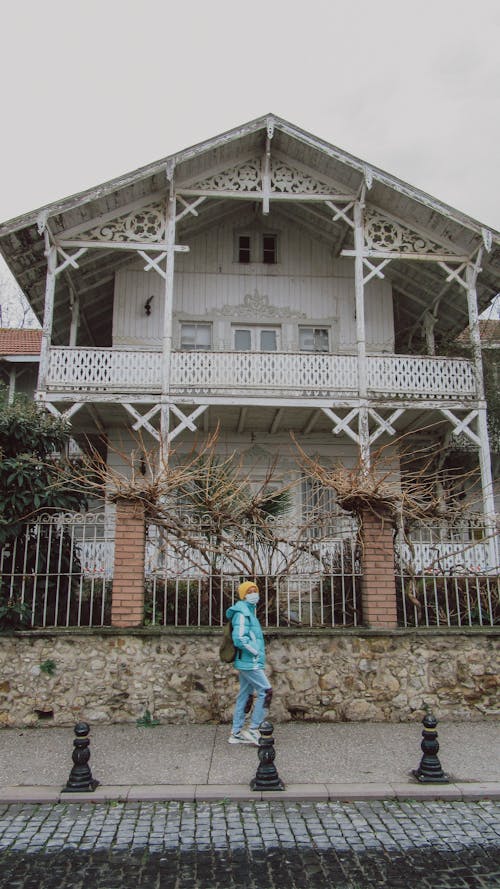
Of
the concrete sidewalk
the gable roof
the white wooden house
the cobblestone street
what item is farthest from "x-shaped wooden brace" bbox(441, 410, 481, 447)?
the cobblestone street

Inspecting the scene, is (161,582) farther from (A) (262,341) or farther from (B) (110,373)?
(A) (262,341)

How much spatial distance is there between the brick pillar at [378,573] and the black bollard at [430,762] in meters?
2.11

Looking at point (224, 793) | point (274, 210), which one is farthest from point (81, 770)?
point (274, 210)

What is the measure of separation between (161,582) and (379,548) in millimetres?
2810

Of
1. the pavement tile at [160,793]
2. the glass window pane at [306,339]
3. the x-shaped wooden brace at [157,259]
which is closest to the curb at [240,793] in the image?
the pavement tile at [160,793]

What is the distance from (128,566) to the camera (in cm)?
775

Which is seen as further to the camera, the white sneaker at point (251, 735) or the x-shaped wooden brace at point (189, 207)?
the x-shaped wooden brace at point (189, 207)

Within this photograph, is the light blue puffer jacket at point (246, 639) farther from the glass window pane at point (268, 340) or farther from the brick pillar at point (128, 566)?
the glass window pane at point (268, 340)

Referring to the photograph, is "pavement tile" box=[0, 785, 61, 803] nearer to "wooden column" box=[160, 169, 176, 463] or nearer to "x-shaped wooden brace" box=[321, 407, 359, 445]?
"wooden column" box=[160, 169, 176, 463]

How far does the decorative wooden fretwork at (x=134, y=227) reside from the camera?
14.7 meters

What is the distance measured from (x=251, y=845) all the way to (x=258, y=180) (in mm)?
13747

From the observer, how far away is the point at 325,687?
748 centimetres

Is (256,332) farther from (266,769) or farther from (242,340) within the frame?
(266,769)

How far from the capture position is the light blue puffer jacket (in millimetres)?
6527
